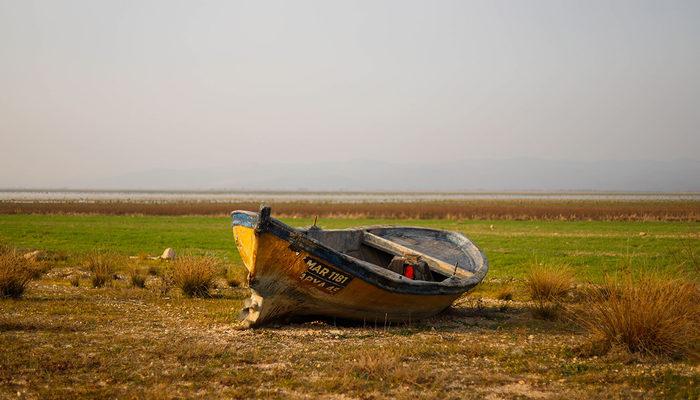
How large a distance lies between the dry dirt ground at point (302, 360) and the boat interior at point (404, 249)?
4.19ft

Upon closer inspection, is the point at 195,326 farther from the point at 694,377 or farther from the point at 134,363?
the point at 694,377

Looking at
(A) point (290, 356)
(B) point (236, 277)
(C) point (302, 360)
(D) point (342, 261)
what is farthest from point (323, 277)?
(B) point (236, 277)

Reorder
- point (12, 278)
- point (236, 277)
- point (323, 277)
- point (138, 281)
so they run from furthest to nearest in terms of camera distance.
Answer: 1. point (236, 277)
2. point (138, 281)
3. point (12, 278)
4. point (323, 277)

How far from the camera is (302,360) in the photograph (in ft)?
25.0

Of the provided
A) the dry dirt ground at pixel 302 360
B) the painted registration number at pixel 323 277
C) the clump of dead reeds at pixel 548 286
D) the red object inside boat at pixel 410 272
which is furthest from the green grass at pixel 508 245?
the painted registration number at pixel 323 277

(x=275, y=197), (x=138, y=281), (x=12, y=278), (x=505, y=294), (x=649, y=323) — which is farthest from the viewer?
(x=275, y=197)

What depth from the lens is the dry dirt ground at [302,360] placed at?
646 cm

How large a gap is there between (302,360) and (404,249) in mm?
5491

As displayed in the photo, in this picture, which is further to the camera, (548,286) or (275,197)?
(275,197)

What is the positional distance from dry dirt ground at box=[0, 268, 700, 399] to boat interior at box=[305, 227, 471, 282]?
50.3 inches

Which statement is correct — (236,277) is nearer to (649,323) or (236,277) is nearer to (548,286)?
(548,286)

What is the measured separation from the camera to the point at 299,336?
8.98 meters

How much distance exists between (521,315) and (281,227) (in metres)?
5.54

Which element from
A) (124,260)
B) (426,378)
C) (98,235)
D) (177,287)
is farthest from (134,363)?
Result: (98,235)
